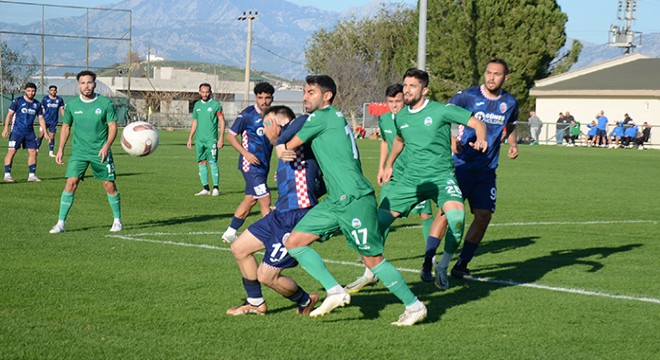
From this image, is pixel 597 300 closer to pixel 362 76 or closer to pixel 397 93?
pixel 397 93

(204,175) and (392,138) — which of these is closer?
(392,138)

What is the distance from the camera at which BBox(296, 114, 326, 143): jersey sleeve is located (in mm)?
7059

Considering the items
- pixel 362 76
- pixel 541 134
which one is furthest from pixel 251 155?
pixel 362 76

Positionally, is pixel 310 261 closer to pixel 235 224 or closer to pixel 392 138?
pixel 392 138

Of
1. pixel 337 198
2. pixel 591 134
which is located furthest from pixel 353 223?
pixel 591 134

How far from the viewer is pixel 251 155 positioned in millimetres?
11539

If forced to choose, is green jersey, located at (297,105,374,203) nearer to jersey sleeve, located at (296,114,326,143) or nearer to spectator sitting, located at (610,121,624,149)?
jersey sleeve, located at (296,114,326,143)

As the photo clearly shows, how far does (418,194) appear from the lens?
905cm

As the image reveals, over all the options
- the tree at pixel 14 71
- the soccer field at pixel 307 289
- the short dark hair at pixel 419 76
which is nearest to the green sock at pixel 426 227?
the soccer field at pixel 307 289

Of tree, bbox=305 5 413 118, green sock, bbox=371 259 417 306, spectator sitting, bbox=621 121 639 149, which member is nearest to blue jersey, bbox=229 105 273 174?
green sock, bbox=371 259 417 306

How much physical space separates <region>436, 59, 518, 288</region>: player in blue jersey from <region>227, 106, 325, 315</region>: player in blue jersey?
8.98ft

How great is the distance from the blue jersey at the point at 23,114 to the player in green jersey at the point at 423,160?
1549cm

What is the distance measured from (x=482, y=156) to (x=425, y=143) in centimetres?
116

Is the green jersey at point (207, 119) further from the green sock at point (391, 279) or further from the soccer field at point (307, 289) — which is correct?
the green sock at point (391, 279)
